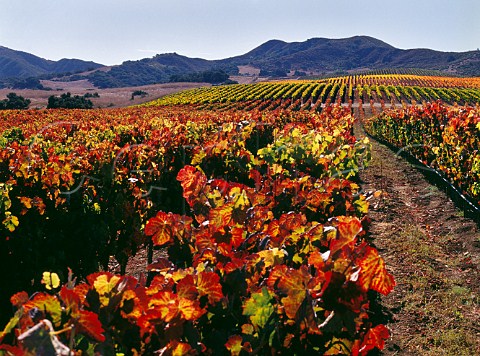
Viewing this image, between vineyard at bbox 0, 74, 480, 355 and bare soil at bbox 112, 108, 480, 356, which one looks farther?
bare soil at bbox 112, 108, 480, 356

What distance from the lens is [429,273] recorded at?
267 inches

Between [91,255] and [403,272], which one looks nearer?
[91,255]

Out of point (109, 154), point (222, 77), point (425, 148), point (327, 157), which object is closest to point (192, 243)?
point (327, 157)

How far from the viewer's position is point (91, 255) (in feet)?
19.6

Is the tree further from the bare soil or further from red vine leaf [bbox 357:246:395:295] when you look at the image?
red vine leaf [bbox 357:246:395:295]

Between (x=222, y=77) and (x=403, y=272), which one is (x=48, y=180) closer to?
(x=403, y=272)

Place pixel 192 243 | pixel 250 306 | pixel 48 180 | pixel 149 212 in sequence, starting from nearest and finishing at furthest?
pixel 250 306 → pixel 192 243 → pixel 48 180 → pixel 149 212

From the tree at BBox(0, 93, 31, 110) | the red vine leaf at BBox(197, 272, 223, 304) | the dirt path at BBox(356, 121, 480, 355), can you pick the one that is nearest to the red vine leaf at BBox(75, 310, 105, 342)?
the red vine leaf at BBox(197, 272, 223, 304)

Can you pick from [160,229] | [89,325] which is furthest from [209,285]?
[160,229]

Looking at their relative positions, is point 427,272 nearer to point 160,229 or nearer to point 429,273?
point 429,273

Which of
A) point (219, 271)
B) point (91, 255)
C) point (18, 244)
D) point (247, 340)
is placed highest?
point (219, 271)

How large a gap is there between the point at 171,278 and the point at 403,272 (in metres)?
5.56

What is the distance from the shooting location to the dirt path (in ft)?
16.8

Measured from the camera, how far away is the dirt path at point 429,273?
16.8 feet
